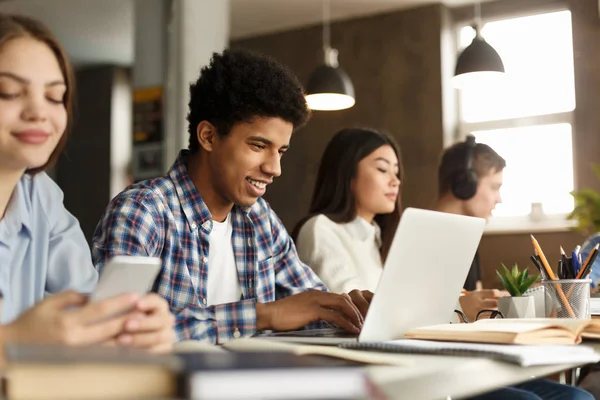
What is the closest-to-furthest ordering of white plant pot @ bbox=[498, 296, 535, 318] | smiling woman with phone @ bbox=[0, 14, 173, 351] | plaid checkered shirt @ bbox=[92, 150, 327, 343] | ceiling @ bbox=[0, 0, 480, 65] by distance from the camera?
smiling woman with phone @ bbox=[0, 14, 173, 351]
plaid checkered shirt @ bbox=[92, 150, 327, 343]
white plant pot @ bbox=[498, 296, 535, 318]
ceiling @ bbox=[0, 0, 480, 65]

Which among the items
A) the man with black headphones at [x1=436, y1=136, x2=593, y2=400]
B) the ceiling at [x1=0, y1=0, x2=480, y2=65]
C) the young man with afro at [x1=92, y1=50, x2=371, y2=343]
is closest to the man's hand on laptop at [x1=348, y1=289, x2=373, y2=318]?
the young man with afro at [x1=92, y1=50, x2=371, y2=343]

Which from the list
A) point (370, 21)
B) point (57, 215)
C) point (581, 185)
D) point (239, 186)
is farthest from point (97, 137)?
point (581, 185)

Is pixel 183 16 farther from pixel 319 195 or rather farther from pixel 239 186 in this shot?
pixel 239 186

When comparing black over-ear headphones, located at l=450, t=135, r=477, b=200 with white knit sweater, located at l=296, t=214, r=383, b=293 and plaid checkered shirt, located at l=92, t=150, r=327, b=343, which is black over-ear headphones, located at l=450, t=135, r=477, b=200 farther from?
plaid checkered shirt, located at l=92, t=150, r=327, b=343

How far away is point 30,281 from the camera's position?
1256mm

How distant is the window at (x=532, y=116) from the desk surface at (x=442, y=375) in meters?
4.62

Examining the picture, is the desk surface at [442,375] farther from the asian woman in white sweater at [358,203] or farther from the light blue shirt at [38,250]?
the asian woman in white sweater at [358,203]

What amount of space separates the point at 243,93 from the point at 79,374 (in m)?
1.40

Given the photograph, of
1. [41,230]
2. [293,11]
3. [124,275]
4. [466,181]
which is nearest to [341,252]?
[466,181]

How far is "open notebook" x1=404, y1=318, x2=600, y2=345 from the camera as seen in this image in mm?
1163

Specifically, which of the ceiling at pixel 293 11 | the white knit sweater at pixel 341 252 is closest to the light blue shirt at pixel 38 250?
the white knit sweater at pixel 341 252

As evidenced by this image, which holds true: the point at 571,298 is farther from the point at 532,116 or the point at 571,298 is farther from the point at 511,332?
the point at 532,116

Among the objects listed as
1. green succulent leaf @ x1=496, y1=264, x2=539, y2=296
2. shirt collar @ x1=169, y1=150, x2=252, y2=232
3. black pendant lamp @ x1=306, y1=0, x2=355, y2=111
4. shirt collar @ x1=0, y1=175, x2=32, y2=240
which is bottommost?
green succulent leaf @ x1=496, y1=264, x2=539, y2=296

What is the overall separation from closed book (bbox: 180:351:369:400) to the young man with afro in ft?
3.17
